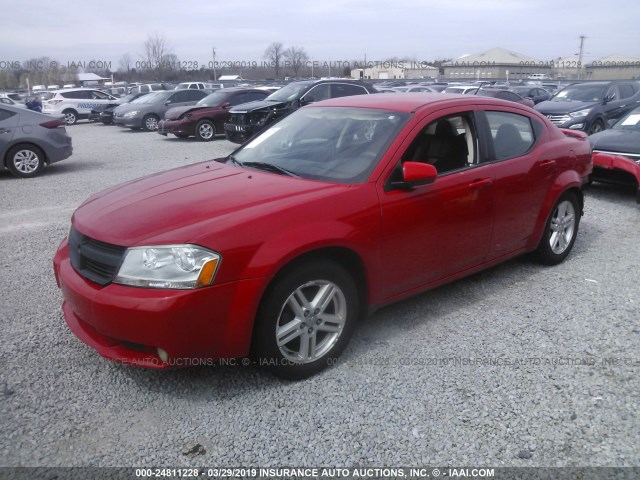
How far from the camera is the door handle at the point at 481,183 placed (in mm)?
4066

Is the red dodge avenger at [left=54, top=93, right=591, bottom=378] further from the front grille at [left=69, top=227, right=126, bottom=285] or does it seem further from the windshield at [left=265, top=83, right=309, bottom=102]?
the windshield at [left=265, top=83, right=309, bottom=102]

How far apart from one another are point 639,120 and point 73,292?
28.8ft

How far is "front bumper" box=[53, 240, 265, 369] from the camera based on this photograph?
2.76 meters

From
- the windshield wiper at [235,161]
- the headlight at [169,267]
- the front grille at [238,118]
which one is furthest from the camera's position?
the front grille at [238,118]

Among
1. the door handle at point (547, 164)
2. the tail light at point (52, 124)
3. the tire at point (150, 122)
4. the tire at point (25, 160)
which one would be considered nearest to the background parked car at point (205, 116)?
the tire at point (150, 122)

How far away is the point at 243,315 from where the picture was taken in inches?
115

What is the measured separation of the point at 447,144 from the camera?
163 inches

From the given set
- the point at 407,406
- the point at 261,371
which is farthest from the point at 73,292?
the point at 407,406

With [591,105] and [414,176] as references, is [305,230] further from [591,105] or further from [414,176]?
[591,105]

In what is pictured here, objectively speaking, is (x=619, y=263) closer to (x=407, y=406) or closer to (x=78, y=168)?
(x=407, y=406)

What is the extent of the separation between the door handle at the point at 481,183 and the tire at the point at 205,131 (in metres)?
13.6

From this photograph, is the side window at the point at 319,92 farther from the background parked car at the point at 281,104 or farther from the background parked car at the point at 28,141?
the background parked car at the point at 28,141

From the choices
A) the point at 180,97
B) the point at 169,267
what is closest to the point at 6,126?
the point at 169,267

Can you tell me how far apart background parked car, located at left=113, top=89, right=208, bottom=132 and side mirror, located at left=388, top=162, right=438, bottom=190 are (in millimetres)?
17983
